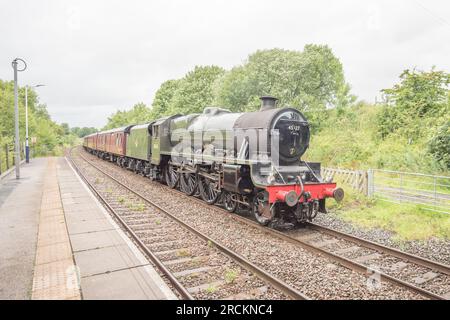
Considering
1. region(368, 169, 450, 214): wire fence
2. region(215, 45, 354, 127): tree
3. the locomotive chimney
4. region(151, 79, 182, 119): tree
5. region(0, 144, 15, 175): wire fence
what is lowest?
region(368, 169, 450, 214): wire fence

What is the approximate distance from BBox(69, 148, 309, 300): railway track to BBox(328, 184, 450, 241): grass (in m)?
4.06

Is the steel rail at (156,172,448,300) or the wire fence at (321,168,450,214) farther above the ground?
the wire fence at (321,168,450,214)

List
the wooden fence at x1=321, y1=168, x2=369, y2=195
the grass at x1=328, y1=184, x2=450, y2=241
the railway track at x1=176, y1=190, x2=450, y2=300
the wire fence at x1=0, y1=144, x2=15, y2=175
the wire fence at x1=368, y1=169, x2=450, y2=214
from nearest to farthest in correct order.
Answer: the railway track at x1=176, y1=190, x2=450, y2=300, the grass at x1=328, y1=184, x2=450, y2=241, the wire fence at x1=368, y1=169, x2=450, y2=214, the wooden fence at x1=321, y1=168, x2=369, y2=195, the wire fence at x1=0, y1=144, x2=15, y2=175

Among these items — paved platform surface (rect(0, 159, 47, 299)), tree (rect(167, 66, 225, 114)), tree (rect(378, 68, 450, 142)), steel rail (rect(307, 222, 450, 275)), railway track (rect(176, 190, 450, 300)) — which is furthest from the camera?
tree (rect(167, 66, 225, 114))

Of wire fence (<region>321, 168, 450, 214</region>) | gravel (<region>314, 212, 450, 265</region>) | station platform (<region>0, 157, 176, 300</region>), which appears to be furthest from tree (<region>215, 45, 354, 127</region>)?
station platform (<region>0, 157, 176, 300</region>)

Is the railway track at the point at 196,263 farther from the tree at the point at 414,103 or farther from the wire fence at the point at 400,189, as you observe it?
the tree at the point at 414,103

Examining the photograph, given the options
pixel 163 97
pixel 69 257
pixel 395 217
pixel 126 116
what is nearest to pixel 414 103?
pixel 395 217

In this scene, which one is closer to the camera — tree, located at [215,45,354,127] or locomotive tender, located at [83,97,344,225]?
locomotive tender, located at [83,97,344,225]

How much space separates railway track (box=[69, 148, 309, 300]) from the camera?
4.41 metres

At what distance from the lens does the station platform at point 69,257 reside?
4.23 m

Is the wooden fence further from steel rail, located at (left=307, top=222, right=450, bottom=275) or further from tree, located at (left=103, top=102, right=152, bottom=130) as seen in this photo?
tree, located at (left=103, top=102, right=152, bottom=130)

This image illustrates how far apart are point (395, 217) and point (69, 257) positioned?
820cm

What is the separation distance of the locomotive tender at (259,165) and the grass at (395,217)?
1558 millimetres
